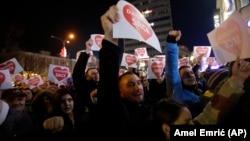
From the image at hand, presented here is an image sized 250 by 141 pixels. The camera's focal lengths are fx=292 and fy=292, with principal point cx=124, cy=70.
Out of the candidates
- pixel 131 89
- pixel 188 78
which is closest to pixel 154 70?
pixel 188 78

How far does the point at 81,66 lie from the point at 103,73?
236cm

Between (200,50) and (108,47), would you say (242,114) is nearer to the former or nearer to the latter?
(108,47)

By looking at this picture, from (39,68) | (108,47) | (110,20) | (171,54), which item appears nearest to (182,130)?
(108,47)

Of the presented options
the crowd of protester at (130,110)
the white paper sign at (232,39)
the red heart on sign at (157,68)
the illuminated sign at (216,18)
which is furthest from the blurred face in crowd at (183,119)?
the illuminated sign at (216,18)

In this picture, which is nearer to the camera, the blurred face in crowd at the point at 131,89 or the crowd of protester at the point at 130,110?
the crowd of protester at the point at 130,110

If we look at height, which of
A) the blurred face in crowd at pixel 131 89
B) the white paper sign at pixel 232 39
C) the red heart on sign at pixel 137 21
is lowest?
the blurred face in crowd at pixel 131 89

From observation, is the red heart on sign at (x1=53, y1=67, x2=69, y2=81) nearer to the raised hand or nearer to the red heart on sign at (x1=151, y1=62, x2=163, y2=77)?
the red heart on sign at (x1=151, y1=62, x2=163, y2=77)

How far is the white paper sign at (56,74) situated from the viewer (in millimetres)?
10758

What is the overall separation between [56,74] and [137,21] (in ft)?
25.3

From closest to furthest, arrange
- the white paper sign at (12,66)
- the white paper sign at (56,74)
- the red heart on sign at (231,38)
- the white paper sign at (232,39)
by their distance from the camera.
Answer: the white paper sign at (232,39)
the red heart on sign at (231,38)
the white paper sign at (56,74)
the white paper sign at (12,66)

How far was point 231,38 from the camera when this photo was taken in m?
4.07

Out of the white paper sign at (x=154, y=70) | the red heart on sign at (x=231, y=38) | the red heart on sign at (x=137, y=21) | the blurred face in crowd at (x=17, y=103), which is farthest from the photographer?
the white paper sign at (x=154, y=70)

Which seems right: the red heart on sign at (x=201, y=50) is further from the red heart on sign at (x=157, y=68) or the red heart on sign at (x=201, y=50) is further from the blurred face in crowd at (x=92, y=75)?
the blurred face in crowd at (x=92, y=75)

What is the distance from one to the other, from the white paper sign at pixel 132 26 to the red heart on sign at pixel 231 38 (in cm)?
106
